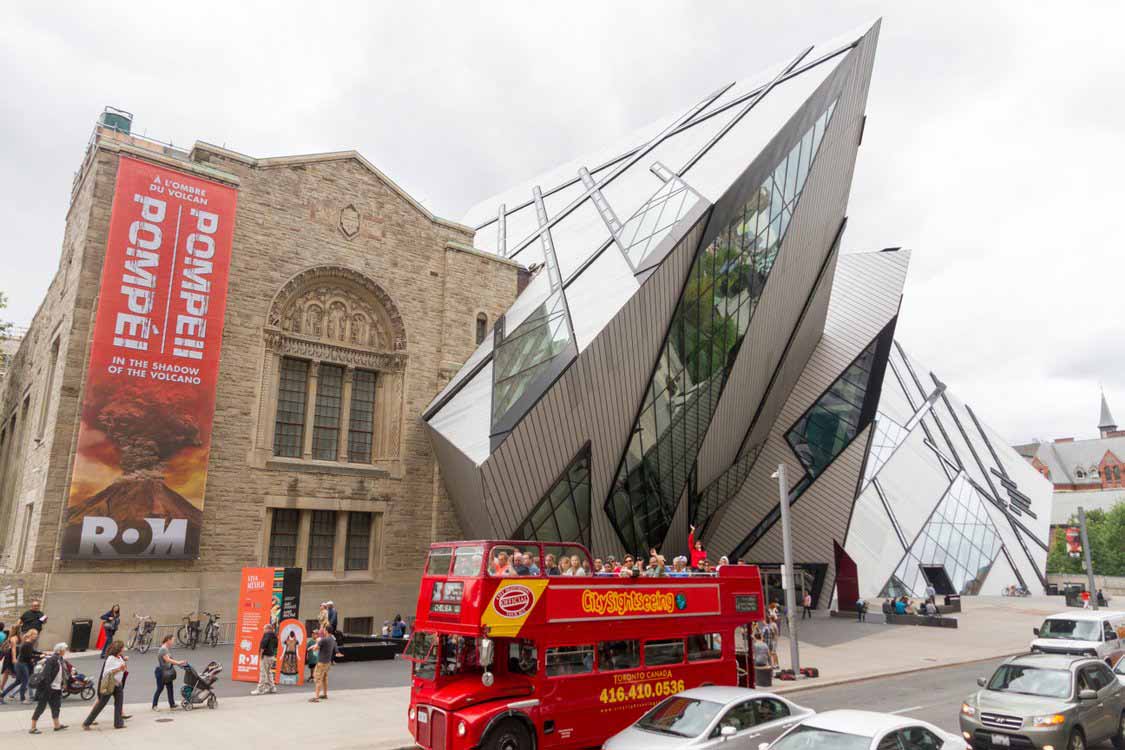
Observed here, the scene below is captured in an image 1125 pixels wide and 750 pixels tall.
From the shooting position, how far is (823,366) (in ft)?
134

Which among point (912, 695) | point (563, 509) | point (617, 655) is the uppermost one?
point (563, 509)

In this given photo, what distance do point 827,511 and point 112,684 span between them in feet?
110

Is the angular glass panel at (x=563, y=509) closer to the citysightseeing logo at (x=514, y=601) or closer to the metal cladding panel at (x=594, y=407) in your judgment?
the metal cladding panel at (x=594, y=407)

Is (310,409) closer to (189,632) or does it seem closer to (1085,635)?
(189,632)

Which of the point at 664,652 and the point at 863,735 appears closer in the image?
the point at 863,735

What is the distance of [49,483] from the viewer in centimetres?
2245

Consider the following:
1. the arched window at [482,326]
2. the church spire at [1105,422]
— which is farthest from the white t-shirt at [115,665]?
the church spire at [1105,422]

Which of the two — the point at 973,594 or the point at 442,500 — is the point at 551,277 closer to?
the point at 442,500

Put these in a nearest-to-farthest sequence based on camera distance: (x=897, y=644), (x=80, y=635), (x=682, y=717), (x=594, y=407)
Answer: (x=682, y=717), (x=80, y=635), (x=594, y=407), (x=897, y=644)

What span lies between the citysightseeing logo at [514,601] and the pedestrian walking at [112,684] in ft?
23.6

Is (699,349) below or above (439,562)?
above

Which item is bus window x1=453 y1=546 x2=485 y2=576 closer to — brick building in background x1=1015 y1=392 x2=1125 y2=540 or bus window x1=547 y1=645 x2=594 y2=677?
bus window x1=547 y1=645 x2=594 y2=677

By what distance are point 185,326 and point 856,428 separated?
3207 centimetres

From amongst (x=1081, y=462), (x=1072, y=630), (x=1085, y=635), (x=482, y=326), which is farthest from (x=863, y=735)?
(x=1081, y=462)
